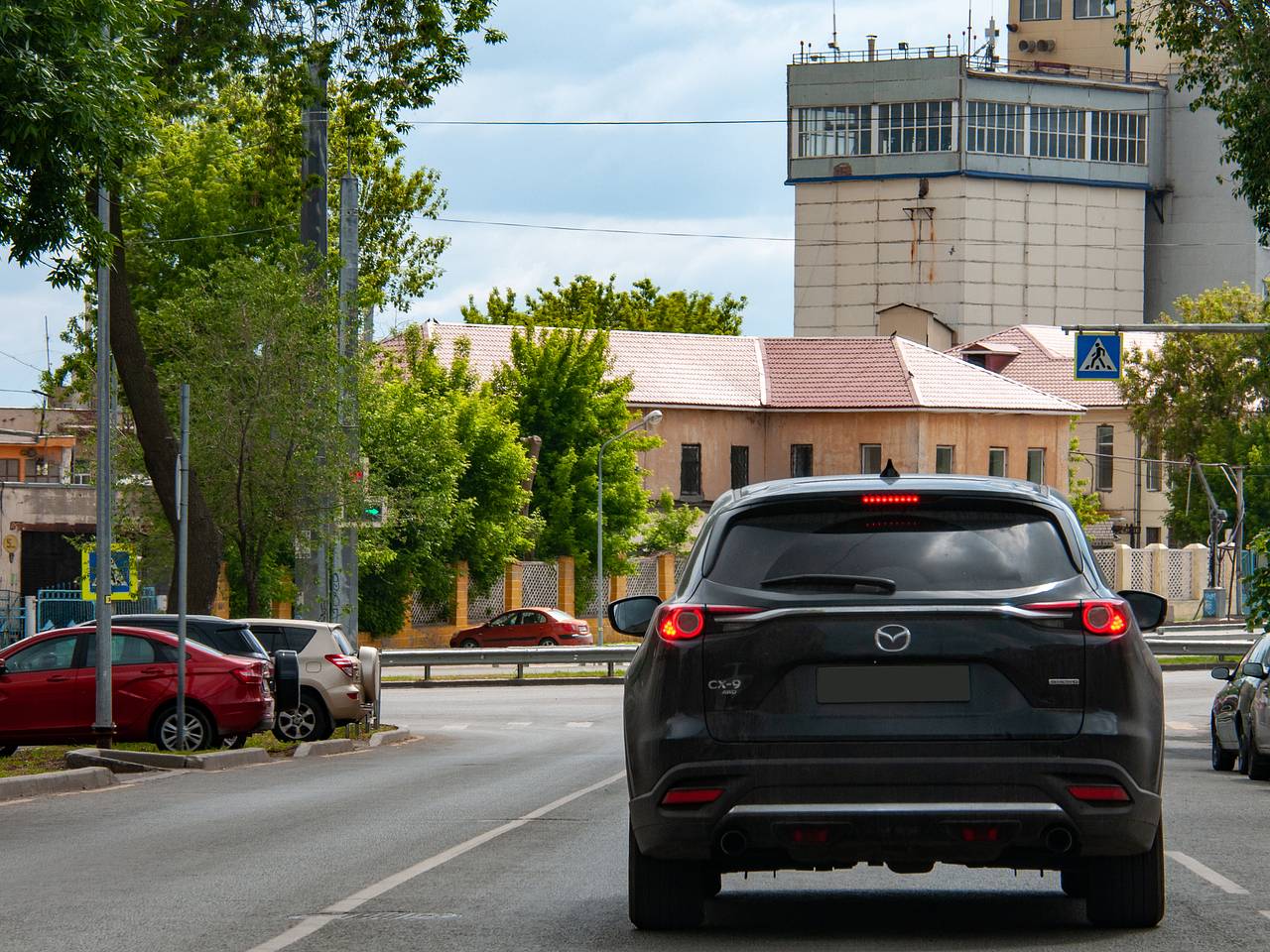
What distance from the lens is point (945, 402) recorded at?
8131 cm

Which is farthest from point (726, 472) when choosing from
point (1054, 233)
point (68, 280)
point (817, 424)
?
point (68, 280)

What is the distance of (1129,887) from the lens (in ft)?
27.5

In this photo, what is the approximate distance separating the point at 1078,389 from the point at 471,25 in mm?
73592

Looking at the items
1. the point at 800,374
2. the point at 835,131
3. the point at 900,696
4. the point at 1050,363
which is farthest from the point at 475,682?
the point at 835,131

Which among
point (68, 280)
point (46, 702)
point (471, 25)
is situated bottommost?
point (46, 702)

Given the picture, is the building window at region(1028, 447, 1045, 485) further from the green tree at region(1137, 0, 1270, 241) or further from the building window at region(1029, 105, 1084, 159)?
the green tree at region(1137, 0, 1270, 241)

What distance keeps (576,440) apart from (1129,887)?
59883mm

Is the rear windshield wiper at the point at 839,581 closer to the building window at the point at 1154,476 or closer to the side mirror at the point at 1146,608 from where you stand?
the side mirror at the point at 1146,608

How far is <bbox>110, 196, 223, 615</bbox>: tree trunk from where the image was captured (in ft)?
84.3

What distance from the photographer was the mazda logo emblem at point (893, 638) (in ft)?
25.0

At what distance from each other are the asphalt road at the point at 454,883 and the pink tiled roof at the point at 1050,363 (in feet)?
256

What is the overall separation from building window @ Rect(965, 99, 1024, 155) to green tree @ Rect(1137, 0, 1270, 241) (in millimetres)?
78894

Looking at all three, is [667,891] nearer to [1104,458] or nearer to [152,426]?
[152,426]

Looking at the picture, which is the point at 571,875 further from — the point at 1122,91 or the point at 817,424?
the point at 1122,91
